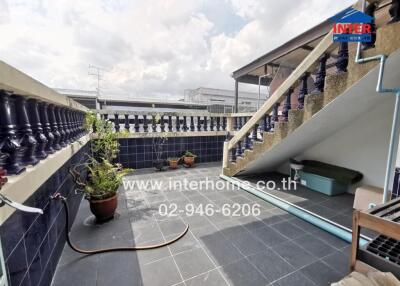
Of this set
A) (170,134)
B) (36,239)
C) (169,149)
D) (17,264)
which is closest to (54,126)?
(36,239)

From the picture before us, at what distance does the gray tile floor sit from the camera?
1.43 metres

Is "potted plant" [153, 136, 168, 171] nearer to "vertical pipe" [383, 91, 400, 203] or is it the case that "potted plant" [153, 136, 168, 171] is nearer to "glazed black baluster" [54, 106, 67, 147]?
"glazed black baluster" [54, 106, 67, 147]

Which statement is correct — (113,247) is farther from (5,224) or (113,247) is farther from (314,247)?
(314,247)

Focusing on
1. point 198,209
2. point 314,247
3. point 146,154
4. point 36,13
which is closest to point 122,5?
point 36,13

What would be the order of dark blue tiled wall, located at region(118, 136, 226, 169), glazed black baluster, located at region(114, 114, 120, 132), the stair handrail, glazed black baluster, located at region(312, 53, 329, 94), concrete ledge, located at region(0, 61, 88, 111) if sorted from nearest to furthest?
concrete ledge, located at region(0, 61, 88, 111)
the stair handrail
glazed black baluster, located at region(312, 53, 329, 94)
glazed black baluster, located at region(114, 114, 120, 132)
dark blue tiled wall, located at region(118, 136, 226, 169)

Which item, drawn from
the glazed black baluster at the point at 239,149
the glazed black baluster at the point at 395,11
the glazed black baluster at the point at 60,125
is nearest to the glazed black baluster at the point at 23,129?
the glazed black baluster at the point at 60,125

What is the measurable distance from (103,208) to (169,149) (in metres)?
2.59

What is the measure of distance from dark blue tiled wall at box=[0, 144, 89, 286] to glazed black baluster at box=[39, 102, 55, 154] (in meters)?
0.27

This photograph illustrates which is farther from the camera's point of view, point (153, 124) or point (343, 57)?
point (153, 124)

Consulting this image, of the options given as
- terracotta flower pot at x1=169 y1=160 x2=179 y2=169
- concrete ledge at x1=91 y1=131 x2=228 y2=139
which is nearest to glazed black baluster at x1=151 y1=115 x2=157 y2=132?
concrete ledge at x1=91 y1=131 x2=228 y2=139

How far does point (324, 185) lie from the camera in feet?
9.78

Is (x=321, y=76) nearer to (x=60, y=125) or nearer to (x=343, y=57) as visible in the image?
(x=343, y=57)

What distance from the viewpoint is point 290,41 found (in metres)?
4.38

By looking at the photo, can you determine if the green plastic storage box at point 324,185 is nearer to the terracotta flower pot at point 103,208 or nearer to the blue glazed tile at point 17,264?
the terracotta flower pot at point 103,208
